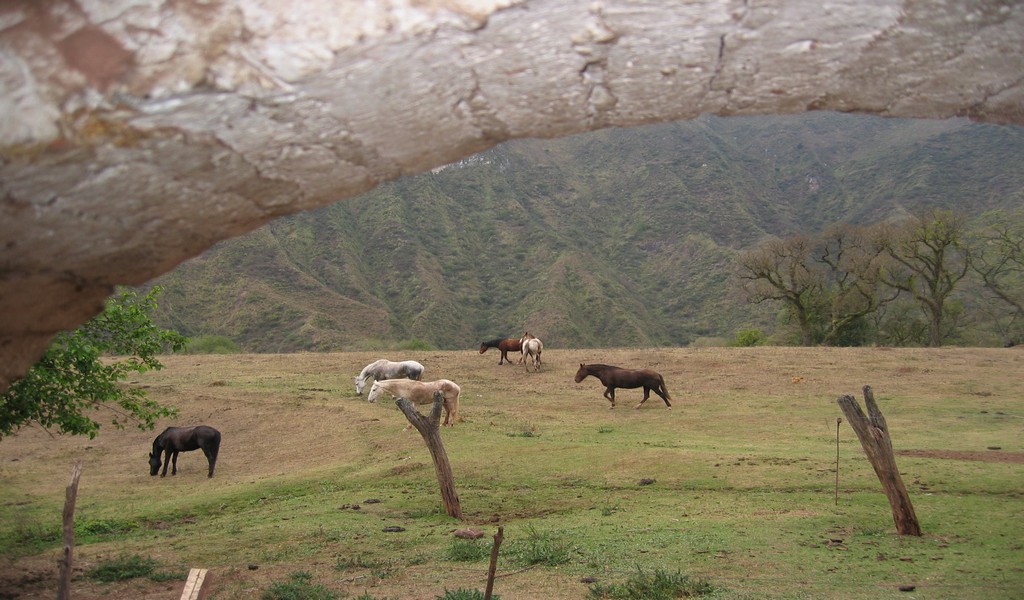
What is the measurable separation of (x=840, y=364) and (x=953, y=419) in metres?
8.53

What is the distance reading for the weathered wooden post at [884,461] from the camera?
928cm

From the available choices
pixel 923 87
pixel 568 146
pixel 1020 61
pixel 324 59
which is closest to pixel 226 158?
pixel 324 59

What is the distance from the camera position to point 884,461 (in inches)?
367

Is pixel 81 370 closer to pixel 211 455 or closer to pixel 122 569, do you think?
pixel 122 569

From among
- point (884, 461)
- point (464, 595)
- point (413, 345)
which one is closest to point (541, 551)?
point (464, 595)

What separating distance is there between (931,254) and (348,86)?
42.3 meters

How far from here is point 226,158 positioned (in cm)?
279

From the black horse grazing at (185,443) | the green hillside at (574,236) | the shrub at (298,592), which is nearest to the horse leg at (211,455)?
the black horse grazing at (185,443)

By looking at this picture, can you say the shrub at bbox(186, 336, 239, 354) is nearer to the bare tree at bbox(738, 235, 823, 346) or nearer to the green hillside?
the green hillside

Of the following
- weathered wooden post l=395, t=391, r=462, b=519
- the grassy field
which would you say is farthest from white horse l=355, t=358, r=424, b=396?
weathered wooden post l=395, t=391, r=462, b=519

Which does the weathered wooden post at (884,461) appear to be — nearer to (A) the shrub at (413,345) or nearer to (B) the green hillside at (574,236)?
(A) the shrub at (413,345)

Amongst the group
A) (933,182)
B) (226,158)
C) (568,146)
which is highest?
(568,146)

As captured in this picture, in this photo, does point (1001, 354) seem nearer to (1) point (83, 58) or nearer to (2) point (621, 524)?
(2) point (621, 524)

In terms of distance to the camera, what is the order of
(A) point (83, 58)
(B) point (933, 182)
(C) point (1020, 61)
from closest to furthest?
1. (A) point (83, 58)
2. (C) point (1020, 61)
3. (B) point (933, 182)
